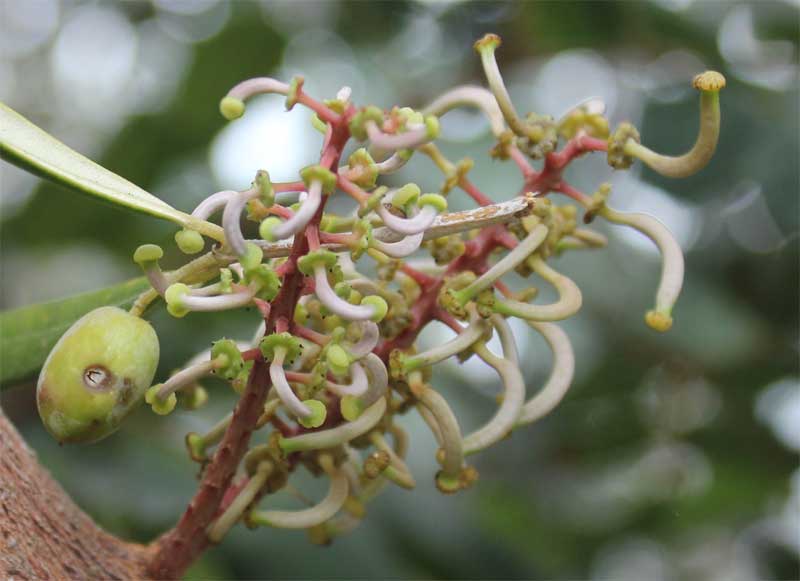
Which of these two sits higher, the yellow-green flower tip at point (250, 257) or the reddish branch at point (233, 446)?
the yellow-green flower tip at point (250, 257)

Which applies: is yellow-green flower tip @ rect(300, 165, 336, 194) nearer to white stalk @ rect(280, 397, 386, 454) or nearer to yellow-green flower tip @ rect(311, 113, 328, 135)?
yellow-green flower tip @ rect(311, 113, 328, 135)

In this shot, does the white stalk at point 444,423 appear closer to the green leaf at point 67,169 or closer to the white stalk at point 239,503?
the white stalk at point 239,503

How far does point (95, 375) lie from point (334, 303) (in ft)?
0.65

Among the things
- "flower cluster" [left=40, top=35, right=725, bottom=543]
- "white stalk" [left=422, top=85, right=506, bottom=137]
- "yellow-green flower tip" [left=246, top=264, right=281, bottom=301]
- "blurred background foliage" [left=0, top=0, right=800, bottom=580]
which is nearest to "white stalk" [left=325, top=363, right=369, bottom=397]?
"flower cluster" [left=40, top=35, right=725, bottom=543]

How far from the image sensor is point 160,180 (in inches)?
84.3

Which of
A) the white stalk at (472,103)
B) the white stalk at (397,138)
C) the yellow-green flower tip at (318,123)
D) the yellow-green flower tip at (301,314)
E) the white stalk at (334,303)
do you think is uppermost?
the white stalk at (397,138)

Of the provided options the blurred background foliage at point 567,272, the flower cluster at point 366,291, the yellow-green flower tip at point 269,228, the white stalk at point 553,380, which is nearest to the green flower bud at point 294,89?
the flower cluster at point 366,291

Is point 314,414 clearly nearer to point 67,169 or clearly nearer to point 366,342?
point 366,342

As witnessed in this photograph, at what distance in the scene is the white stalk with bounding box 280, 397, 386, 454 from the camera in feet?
2.97

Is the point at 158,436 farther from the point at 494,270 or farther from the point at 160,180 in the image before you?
the point at 494,270

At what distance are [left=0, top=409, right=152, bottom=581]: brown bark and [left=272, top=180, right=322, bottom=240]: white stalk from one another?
34cm

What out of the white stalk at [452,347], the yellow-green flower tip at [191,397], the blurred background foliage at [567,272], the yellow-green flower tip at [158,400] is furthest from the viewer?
the blurred background foliage at [567,272]

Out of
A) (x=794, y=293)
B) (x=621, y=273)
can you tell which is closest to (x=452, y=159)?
(x=621, y=273)

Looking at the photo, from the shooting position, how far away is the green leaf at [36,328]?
0.96 m
